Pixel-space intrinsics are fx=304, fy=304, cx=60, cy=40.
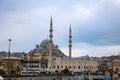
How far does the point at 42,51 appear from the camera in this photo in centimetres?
9488

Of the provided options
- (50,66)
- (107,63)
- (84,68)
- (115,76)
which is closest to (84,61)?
(84,68)

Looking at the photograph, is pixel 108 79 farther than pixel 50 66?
No

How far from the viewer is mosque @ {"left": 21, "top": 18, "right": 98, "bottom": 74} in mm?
85250

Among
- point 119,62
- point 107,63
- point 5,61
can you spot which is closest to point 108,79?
point 5,61

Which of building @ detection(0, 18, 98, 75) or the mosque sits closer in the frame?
building @ detection(0, 18, 98, 75)

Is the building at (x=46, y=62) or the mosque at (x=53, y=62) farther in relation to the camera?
the mosque at (x=53, y=62)

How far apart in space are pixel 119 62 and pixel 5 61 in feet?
120

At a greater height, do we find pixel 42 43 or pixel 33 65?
pixel 42 43

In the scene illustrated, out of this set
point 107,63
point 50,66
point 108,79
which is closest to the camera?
point 108,79

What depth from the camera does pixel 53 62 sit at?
8612cm

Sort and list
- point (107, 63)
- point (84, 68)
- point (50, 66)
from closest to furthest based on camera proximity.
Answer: point (50, 66), point (84, 68), point (107, 63)

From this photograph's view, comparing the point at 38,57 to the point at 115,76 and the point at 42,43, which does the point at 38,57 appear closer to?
the point at 42,43

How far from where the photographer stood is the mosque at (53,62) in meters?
85.2

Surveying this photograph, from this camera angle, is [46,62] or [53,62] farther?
[46,62]
